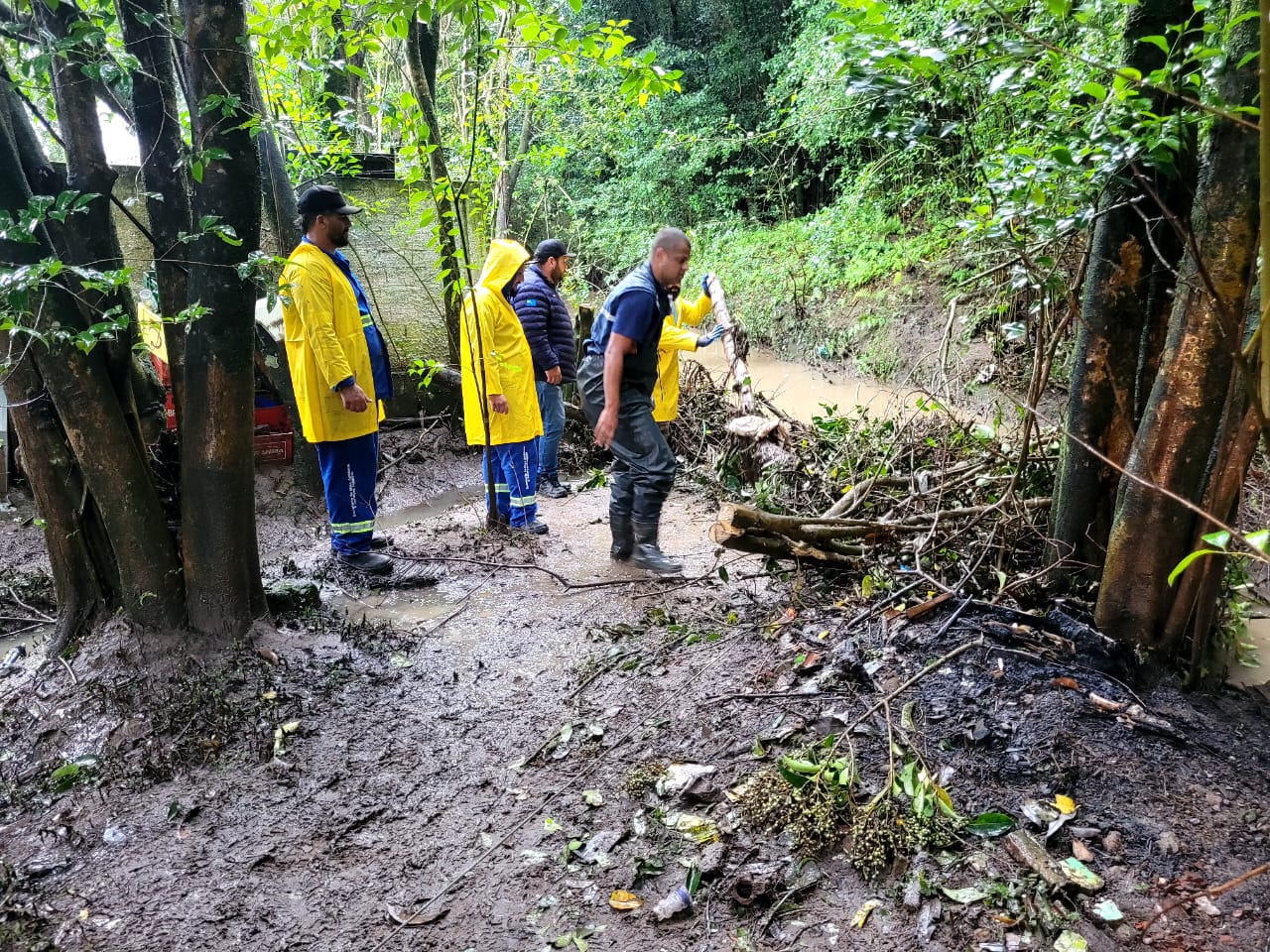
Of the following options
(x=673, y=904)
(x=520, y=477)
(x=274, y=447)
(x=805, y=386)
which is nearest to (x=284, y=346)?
(x=274, y=447)

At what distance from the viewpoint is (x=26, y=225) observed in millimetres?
2590

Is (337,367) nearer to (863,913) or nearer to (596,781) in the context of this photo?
(596,781)

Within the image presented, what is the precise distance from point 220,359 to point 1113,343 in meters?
3.59

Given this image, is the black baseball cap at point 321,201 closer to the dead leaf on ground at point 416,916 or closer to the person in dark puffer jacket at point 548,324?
the person in dark puffer jacket at point 548,324

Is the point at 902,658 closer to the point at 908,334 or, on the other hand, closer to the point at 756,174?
the point at 908,334

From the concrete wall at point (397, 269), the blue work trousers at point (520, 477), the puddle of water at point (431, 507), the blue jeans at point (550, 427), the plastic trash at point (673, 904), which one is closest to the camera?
the plastic trash at point (673, 904)

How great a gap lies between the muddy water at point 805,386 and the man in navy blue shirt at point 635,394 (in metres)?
5.00

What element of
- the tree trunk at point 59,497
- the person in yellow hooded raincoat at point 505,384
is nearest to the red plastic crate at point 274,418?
the person in yellow hooded raincoat at point 505,384

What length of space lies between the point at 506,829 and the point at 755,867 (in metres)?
0.84

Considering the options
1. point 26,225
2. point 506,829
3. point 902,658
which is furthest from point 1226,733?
point 26,225

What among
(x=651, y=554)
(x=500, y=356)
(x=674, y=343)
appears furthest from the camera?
(x=674, y=343)

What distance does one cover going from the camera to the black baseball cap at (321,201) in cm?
430

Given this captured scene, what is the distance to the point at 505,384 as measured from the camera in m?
5.43

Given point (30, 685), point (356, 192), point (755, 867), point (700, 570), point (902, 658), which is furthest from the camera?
point (356, 192)
